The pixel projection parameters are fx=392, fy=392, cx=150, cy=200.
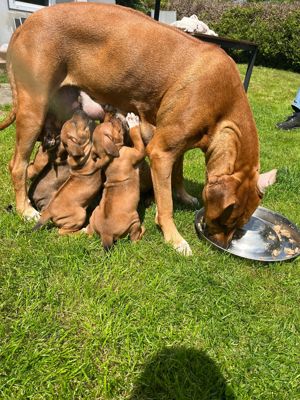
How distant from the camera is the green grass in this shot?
286 cm

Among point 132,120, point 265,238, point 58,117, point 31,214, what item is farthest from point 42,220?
point 265,238

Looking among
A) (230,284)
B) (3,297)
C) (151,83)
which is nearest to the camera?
(3,297)

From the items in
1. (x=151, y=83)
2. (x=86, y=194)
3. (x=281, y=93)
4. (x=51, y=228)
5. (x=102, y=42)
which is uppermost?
(x=102, y=42)

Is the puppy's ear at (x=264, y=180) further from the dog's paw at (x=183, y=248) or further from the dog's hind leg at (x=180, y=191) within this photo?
the dog's hind leg at (x=180, y=191)

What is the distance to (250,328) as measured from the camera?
344cm

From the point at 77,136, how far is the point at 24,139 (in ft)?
1.96


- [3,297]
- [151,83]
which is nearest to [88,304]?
[3,297]

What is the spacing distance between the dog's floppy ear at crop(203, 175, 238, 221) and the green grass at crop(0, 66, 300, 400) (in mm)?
556

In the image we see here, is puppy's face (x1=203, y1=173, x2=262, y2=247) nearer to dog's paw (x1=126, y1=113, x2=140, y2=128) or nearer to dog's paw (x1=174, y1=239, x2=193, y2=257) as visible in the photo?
dog's paw (x1=174, y1=239, x2=193, y2=257)

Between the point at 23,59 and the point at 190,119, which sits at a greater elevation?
the point at 23,59

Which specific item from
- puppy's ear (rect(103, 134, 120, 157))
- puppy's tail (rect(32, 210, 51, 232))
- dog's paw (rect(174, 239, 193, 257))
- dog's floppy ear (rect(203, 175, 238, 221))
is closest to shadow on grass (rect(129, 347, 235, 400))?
dog's paw (rect(174, 239, 193, 257))

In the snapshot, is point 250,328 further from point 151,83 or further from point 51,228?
point 151,83

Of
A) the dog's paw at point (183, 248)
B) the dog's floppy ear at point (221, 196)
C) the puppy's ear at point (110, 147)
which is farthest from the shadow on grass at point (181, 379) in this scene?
the puppy's ear at point (110, 147)

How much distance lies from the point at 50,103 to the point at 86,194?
1.11 metres
